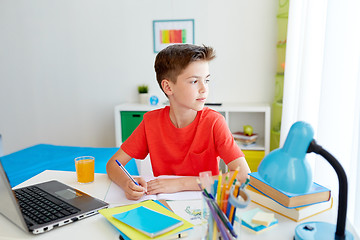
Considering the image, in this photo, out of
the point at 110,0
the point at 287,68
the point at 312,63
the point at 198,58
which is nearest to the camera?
the point at 198,58

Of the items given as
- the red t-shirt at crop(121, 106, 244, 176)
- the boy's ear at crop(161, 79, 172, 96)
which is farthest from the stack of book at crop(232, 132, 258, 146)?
the boy's ear at crop(161, 79, 172, 96)

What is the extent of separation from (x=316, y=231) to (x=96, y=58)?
3111 mm

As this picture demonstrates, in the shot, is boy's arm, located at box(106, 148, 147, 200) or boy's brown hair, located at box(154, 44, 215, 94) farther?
boy's brown hair, located at box(154, 44, 215, 94)

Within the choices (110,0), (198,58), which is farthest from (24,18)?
(198,58)

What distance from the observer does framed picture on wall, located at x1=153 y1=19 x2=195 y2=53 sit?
3.26 m

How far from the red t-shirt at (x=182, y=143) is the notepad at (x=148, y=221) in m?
0.52

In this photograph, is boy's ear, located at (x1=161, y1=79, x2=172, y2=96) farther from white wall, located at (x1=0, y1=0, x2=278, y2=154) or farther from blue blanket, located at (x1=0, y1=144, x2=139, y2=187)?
white wall, located at (x1=0, y1=0, x2=278, y2=154)

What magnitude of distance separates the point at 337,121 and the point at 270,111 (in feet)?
5.07

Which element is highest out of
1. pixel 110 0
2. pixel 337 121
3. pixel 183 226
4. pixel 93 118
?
pixel 110 0

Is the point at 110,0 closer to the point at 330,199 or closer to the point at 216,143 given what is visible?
the point at 216,143

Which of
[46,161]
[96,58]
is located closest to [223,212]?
[46,161]

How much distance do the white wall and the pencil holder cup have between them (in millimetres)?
2648

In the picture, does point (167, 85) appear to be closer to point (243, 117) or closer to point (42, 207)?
point (42, 207)

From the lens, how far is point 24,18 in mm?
3580
